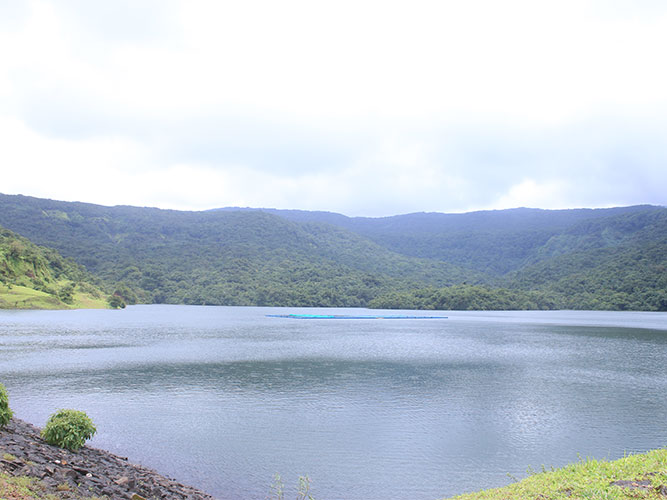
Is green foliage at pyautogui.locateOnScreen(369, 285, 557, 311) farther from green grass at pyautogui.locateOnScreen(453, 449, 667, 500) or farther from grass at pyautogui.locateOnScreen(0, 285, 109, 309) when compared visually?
green grass at pyautogui.locateOnScreen(453, 449, 667, 500)

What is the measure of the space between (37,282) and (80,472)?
129385mm

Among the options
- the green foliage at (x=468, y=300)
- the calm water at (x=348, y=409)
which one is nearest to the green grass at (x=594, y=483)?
the calm water at (x=348, y=409)

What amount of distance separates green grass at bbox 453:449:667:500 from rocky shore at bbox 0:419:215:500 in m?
8.67

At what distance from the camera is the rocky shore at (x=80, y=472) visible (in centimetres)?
1234

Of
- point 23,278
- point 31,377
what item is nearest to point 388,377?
point 31,377

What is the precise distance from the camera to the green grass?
10929 millimetres

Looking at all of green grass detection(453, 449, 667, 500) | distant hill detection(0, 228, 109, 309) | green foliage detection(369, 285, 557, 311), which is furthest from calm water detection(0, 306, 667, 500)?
green foliage detection(369, 285, 557, 311)

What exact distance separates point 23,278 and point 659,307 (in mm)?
Answer: 172835

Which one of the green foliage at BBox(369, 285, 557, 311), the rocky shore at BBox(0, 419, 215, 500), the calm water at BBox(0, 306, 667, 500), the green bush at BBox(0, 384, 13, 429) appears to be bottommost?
the green foliage at BBox(369, 285, 557, 311)

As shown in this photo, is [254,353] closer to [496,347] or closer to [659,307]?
[496,347]

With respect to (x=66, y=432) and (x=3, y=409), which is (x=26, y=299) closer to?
(x=3, y=409)

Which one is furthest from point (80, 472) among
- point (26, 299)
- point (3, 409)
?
point (26, 299)

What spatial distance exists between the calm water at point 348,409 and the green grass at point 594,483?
3.67 meters

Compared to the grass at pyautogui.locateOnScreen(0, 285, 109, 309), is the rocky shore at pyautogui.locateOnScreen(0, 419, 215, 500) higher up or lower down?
higher up
